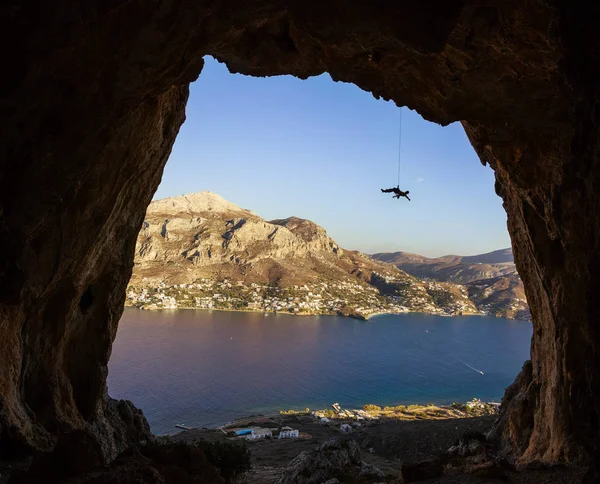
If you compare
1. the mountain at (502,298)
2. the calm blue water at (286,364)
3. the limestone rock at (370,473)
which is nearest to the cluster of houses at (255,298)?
the calm blue water at (286,364)

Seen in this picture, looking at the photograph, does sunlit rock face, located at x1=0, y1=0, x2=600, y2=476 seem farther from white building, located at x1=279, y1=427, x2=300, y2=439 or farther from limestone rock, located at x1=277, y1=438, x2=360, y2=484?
white building, located at x1=279, y1=427, x2=300, y2=439

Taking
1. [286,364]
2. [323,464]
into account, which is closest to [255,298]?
[286,364]

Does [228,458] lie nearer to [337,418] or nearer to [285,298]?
[337,418]

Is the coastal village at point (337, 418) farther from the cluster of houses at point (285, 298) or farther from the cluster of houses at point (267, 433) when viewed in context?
the cluster of houses at point (285, 298)

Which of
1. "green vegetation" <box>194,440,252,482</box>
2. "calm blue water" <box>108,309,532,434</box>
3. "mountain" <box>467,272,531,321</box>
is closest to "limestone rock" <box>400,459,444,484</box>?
"green vegetation" <box>194,440,252,482</box>

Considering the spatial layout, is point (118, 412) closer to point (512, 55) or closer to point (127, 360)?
point (512, 55)

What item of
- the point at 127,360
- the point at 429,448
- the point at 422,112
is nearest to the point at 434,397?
the point at 429,448
